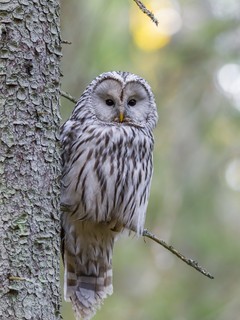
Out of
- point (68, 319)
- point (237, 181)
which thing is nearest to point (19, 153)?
point (68, 319)

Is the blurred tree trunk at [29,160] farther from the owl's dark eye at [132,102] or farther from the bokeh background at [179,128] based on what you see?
the bokeh background at [179,128]

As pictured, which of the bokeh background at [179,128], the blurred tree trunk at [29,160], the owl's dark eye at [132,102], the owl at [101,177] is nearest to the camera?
the blurred tree trunk at [29,160]

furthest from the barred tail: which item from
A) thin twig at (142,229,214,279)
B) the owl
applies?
thin twig at (142,229,214,279)

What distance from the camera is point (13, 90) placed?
341 cm

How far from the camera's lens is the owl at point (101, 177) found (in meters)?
4.21

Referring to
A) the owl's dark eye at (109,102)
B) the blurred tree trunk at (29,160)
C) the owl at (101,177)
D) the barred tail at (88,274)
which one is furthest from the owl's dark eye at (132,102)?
the blurred tree trunk at (29,160)

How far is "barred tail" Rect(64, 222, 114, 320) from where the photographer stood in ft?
15.3

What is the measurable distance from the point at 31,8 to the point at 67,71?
3.34 m

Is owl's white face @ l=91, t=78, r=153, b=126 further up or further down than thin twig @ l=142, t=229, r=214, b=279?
further up

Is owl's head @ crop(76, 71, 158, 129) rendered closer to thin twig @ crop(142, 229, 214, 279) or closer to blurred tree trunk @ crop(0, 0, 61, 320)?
thin twig @ crop(142, 229, 214, 279)

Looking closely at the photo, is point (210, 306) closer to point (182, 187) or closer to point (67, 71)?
point (182, 187)

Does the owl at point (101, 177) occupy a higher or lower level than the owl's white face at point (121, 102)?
lower

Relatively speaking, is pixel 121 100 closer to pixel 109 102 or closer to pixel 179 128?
pixel 109 102

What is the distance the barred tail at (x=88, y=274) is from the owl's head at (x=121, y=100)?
0.62 m
